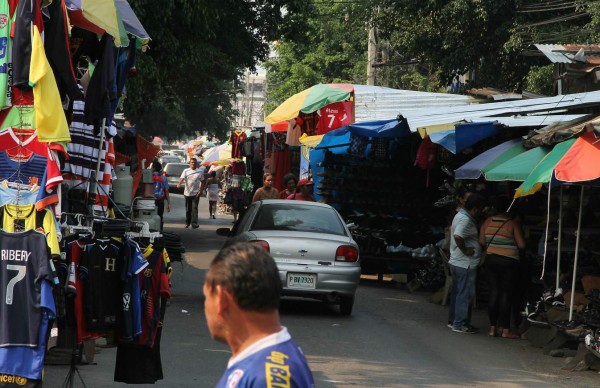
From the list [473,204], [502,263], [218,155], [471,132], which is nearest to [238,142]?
[218,155]

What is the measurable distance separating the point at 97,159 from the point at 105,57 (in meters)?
1.03

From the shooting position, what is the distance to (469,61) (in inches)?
1163

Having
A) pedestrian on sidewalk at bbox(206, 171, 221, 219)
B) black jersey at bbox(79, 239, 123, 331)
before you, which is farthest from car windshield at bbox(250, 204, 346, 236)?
pedestrian on sidewalk at bbox(206, 171, 221, 219)

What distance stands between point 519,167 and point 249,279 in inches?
380

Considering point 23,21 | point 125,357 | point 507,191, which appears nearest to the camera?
point 23,21

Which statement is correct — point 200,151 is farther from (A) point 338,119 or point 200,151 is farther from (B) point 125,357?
(B) point 125,357

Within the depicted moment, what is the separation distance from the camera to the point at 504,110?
16281 mm

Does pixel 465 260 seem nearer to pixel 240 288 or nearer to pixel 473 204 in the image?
pixel 473 204

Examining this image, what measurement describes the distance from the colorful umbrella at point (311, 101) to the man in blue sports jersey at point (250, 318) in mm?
17007

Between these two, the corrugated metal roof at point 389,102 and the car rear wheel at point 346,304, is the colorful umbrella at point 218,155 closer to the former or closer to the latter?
the corrugated metal roof at point 389,102

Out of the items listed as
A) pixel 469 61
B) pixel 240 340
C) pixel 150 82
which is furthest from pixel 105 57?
pixel 469 61

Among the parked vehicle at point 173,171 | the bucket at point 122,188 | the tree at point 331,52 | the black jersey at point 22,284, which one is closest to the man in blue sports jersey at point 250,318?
the black jersey at point 22,284

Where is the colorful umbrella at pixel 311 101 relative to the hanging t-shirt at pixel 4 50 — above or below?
above

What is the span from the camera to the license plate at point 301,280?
1367 cm
